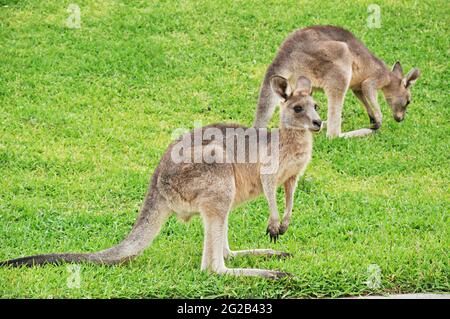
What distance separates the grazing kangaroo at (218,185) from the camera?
5020 millimetres

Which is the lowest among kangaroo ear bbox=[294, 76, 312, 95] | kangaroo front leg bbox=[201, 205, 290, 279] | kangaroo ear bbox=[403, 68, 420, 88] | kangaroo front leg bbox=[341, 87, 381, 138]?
kangaroo front leg bbox=[201, 205, 290, 279]

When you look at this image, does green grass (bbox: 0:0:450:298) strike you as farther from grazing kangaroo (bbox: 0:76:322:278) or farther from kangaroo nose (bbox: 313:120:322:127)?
kangaroo nose (bbox: 313:120:322:127)

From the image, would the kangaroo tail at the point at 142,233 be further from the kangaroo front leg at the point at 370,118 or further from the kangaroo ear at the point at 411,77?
the kangaroo ear at the point at 411,77

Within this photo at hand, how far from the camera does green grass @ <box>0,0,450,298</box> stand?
518 centimetres

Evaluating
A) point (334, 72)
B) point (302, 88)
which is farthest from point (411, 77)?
point (302, 88)

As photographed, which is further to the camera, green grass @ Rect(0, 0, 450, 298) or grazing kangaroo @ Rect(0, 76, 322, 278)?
green grass @ Rect(0, 0, 450, 298)

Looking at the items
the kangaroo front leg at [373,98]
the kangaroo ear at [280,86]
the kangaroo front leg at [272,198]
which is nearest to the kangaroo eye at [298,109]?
the kangaroo ear at [280,86]

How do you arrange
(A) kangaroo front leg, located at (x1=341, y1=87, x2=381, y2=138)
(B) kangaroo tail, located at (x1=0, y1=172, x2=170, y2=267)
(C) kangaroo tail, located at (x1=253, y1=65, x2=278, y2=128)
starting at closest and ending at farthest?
(B) kangaroo tail, located at (x1=0, y1=172, x2=170, y2=267) → (C) kangaroo tail, located at (x1=253, y1=65, x2=278, y2=128) → (A) kangaroo front leg, located at (x1=341, y1=87, x2=381, y2=138)

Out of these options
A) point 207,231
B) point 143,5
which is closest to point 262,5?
point 143,5

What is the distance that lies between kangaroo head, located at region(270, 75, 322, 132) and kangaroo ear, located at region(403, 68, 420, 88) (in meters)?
3.25

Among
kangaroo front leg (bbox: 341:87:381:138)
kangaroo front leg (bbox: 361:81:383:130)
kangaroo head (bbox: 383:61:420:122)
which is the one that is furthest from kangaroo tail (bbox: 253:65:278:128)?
kangaroo head (bbox: 383:61:420:122)

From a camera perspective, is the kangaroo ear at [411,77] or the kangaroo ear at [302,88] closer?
the kangaroo ear at [302,88]

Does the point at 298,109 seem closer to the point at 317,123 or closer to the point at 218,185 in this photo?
the point at 317,123
